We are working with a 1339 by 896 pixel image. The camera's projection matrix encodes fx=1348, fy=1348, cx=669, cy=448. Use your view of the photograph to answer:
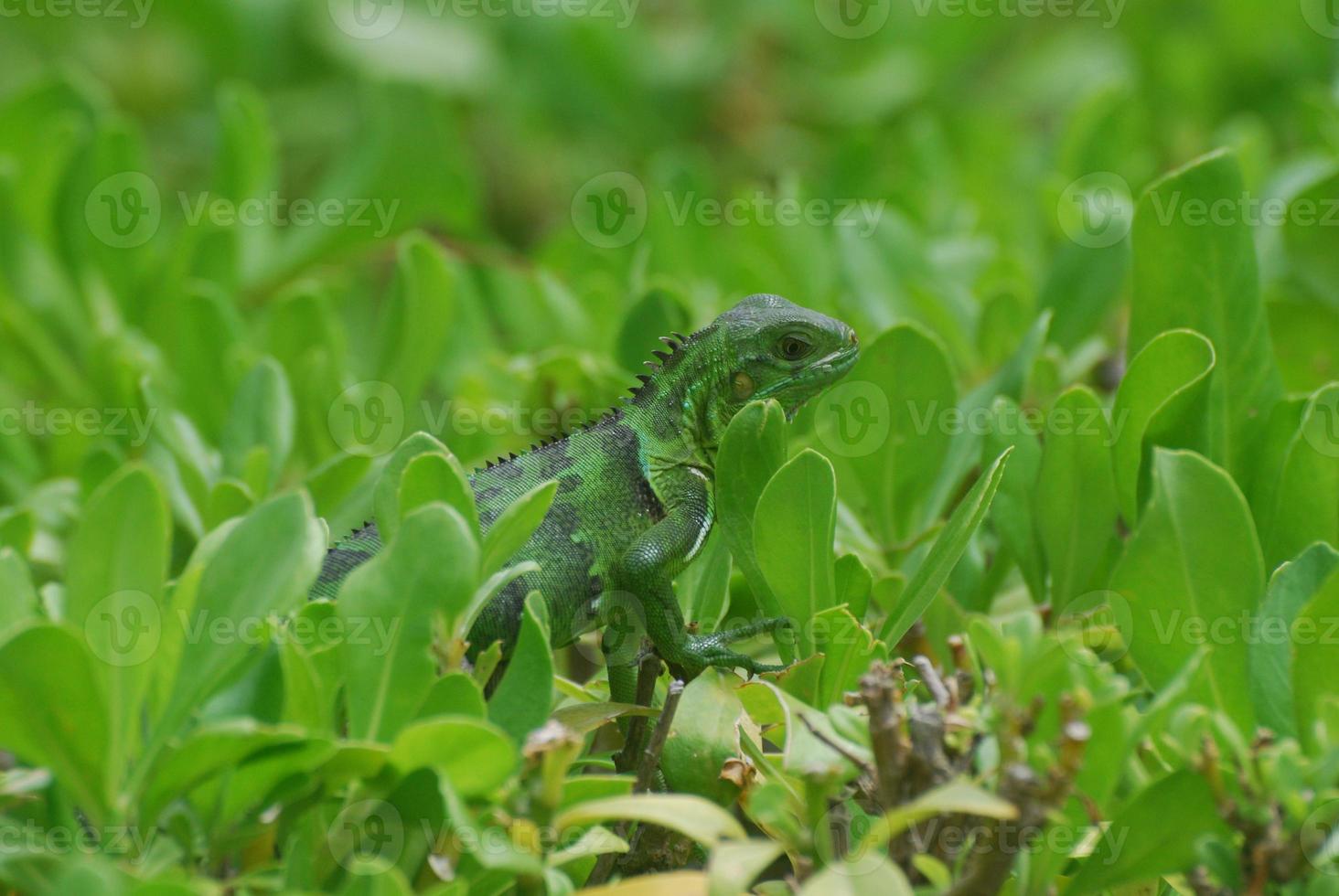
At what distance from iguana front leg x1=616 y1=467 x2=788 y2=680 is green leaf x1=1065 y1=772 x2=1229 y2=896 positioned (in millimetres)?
824

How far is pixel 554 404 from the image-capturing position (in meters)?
4.09

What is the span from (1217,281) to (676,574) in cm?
147

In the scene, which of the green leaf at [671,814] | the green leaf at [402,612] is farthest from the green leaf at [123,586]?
the green leaf at [671,814]

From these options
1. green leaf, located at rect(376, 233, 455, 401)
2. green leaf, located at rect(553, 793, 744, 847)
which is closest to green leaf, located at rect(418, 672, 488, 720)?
green leaf, located at rect(553, 793, 744, 847)

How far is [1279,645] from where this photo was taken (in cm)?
242

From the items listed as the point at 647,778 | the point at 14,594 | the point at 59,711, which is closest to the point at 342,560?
the point at 14,594

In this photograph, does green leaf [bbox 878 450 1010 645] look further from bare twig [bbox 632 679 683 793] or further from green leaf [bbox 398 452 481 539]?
green leaf [bbox 398 452 481 539]

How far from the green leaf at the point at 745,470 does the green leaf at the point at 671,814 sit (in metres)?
0.72

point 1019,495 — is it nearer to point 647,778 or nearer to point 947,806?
point 647,778

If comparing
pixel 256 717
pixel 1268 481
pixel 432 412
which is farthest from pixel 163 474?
pixel 1268 481

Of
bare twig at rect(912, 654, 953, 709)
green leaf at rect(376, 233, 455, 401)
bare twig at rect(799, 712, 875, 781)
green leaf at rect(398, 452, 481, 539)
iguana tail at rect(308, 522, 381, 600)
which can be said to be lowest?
bare twig at rect(799, 712, 875, 781)

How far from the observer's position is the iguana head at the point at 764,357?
375 centimetres

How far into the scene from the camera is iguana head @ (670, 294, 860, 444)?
375cm

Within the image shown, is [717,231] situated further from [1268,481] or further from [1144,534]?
[1144,534]
